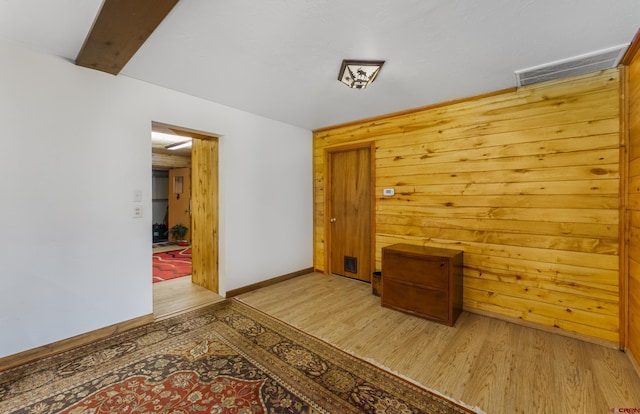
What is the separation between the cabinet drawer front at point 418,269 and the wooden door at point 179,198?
577 centimetres

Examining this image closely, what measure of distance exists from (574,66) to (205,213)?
163 inches

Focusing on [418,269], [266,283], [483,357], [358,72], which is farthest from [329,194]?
[483,357]

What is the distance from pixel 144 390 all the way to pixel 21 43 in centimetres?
264

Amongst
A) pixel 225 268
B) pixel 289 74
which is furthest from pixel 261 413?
pixel 289 74

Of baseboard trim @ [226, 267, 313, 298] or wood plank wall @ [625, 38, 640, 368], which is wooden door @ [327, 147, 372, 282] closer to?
baseboard trim @ [226, 267, 313, 298]

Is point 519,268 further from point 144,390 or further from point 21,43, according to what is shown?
point 21,43

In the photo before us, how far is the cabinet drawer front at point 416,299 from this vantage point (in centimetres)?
260

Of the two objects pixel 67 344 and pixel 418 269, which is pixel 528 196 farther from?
pixel 67 344

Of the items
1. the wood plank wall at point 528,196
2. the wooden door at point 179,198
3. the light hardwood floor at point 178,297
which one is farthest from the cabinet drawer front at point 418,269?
the wooden door at point 179,198

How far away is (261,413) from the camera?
5.01 ft

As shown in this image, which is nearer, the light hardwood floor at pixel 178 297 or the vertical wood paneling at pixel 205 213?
the light hardwood floor at pixel 178 297

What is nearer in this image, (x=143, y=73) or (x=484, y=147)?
(x=143, y=73)

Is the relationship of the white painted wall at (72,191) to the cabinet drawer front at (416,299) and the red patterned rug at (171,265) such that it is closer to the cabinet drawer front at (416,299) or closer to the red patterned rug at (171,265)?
the red patterned rug at (171,265)

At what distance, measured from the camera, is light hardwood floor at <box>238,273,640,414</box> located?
164 centimetres
